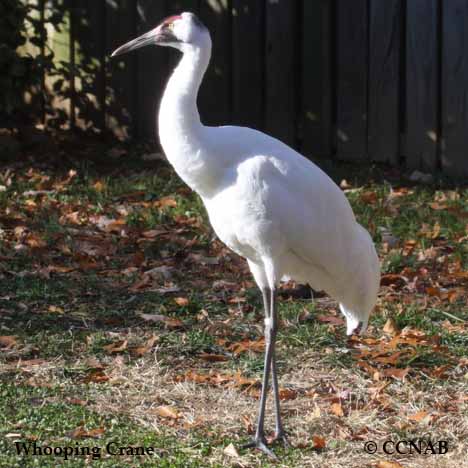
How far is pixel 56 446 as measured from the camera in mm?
4316

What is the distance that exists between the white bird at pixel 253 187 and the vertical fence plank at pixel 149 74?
408cm

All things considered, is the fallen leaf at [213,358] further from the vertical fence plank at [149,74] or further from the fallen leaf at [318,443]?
the vertical fence plank at [149,74]

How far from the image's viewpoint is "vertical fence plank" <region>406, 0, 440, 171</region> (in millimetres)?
8203

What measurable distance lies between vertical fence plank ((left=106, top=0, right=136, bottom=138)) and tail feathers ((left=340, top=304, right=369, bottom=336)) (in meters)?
4.38

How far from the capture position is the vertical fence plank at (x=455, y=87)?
26.6ft

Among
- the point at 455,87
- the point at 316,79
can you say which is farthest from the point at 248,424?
the point at 316,79

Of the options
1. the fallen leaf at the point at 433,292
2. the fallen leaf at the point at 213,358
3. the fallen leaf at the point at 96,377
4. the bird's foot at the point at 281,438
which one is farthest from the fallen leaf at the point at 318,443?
the fallen leaf at the point at 433,292

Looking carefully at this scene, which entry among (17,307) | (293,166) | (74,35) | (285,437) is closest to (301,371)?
(285,437)

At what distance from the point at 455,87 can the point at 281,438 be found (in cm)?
440

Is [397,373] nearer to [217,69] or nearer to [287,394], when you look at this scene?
[287,394]

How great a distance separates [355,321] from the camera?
17.1ft

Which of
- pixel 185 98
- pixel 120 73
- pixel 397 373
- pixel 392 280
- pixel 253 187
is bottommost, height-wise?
pixel 392 280

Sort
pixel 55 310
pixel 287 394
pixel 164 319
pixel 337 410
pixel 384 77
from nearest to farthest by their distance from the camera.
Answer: pixel 337 410 → pixel 287 394 → pixel 164 319 → pixel 55 310 → pixel 384 77

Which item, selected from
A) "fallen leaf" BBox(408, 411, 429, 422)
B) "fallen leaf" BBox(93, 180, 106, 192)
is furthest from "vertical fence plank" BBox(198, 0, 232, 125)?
"fallen leaf" BBox(408, 411, 429, 422)
